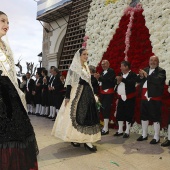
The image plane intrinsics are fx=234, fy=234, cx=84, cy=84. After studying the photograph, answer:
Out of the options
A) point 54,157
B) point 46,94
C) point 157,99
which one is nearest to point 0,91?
point 54,157

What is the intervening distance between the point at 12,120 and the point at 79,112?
1.83 meters

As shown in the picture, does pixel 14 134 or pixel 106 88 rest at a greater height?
pixel 106 88

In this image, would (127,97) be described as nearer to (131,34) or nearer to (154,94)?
(154,94)

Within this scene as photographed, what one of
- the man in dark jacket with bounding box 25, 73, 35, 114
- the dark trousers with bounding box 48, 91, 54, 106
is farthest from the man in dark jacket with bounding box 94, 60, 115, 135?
the man in dark jacket with bounding box 25, 73, 35, 114

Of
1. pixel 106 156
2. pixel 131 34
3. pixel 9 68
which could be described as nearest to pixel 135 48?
pixel 131 34

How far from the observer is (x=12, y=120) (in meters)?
1.86

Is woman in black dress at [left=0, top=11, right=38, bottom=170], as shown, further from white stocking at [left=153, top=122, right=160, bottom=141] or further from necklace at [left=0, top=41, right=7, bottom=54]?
white stocking at [left=153, top=122, right=160, bottom=141]

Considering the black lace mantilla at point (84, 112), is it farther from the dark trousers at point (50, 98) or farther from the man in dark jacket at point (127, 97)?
the dark trousers at point (50, 98)

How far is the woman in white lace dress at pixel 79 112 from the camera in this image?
3533mm

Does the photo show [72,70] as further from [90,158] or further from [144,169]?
[144,169]

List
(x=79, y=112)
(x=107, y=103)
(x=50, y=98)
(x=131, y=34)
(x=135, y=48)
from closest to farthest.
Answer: (x=79, y=112) → (x=107, y=103) → (x=135, y=48) → (x=131, y=34) → (x=50, y=98)

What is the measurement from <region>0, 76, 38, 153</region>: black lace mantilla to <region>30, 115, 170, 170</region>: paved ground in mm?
1152

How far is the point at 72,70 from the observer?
379 centimetres

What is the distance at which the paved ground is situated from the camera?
9.78ft
